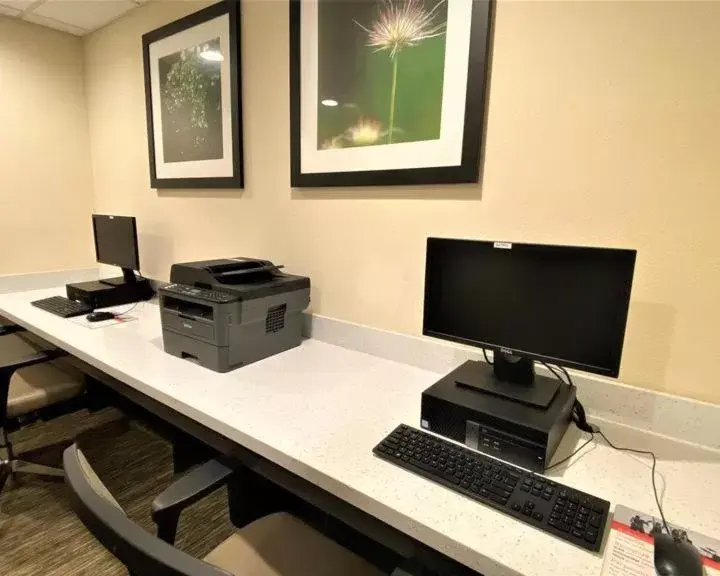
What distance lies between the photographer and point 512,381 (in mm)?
1193

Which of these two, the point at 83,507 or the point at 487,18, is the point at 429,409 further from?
the point at 487,18

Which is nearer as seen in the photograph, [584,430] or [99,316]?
[584,430]

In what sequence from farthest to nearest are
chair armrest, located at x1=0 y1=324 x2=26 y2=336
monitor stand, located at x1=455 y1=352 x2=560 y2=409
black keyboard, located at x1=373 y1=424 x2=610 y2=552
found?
1. chair armrest, located at x1=0 y1=324 x2=26 y2=336
2. monitor stand, located at x1=455 y1=352 x2=560 y2=409
3. black keyboard, located at x1=373 y1=424 x2=610 y2=552

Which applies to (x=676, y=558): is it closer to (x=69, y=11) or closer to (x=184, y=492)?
(x=184, y=492)

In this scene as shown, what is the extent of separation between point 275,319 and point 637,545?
129cm

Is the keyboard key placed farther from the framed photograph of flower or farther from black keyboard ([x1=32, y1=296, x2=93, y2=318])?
black keyboard ([x1=32, y1=296, x2=93, y2=318])

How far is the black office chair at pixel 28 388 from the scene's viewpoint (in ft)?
5.71

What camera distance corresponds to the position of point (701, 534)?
32.2 inches

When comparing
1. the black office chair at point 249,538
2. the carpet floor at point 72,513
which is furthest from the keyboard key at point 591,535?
the carpet floor at point 72,513

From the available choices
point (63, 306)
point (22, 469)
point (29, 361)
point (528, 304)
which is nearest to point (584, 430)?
point (528, 304)

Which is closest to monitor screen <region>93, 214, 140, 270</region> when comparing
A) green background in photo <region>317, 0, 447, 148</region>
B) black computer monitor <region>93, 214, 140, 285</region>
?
black computer monitor <region>93, 214, 140, 285</region>

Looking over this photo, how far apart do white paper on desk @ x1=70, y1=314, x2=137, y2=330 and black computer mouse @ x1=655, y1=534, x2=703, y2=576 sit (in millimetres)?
2164

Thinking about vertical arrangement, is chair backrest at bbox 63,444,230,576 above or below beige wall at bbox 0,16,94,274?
below

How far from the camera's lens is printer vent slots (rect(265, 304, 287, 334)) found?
165 cm
